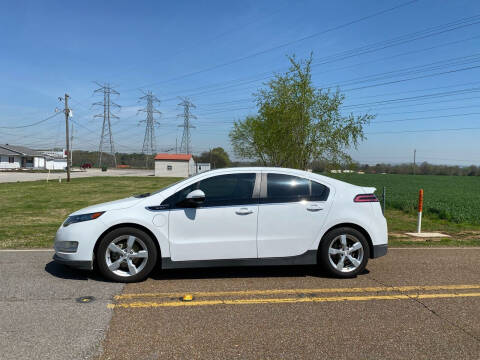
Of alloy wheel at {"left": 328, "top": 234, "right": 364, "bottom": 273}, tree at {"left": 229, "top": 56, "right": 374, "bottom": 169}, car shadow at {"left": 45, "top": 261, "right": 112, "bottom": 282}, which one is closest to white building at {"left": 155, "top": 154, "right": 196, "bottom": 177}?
tree at {"left": 229, "top": 56, "right": 374, "bottom": 169}

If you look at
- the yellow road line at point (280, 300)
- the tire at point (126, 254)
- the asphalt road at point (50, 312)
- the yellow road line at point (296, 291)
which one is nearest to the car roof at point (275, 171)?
the tire at point (126, 254)

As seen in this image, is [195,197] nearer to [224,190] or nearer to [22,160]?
[224,190]

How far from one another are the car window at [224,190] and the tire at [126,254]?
0.60 metres

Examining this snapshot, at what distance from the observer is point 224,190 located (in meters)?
5.02

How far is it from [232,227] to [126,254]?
143 centimetres

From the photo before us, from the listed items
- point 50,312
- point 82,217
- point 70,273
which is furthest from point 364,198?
point 70,273

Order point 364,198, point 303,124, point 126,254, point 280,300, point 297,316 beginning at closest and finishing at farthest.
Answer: point 297,316 < point 280,300 < point 126,254 < point 364,198 < point 303,124

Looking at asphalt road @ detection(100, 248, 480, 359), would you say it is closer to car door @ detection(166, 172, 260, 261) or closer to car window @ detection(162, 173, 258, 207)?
car door @ detection(166, 172, 260, 261)

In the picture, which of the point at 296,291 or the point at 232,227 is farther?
the point at 232,227

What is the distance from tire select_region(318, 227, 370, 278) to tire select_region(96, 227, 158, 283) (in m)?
2.34

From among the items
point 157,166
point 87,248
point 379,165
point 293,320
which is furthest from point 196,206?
point 379,165

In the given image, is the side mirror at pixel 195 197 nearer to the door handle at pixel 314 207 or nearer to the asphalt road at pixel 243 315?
the asphalt road at pixel 243 315

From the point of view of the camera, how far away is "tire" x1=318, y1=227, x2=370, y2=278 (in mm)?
5035

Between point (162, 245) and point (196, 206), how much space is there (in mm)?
673
